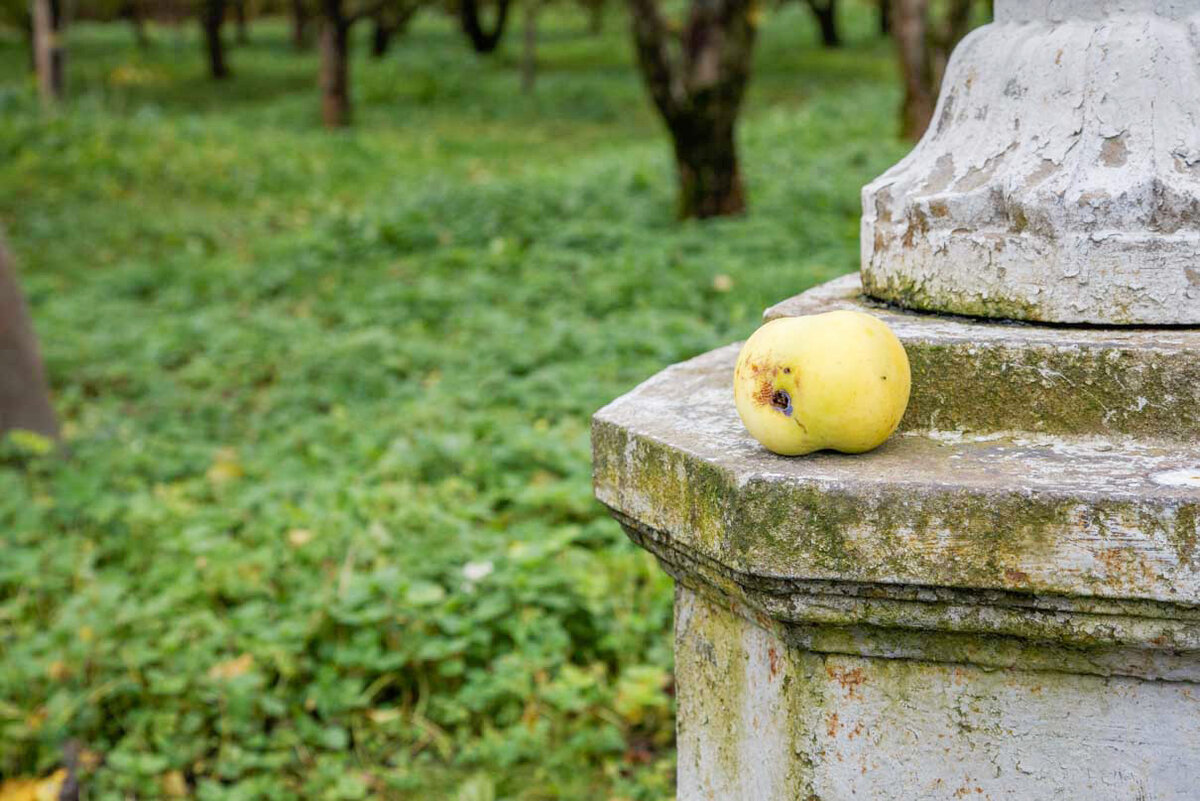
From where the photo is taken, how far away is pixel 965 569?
147 centimetres

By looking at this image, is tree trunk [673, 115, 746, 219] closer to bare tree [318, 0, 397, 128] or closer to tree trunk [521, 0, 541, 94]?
bare tree [318, 0, 397, 128]

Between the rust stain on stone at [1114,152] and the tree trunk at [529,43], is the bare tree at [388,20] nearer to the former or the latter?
the tree trunk at [529,43]

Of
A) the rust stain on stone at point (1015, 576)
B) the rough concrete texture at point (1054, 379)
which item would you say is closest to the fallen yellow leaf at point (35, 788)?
the rough concrete texture at point (1054, 379)

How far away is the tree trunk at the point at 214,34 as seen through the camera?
2061 centimetres

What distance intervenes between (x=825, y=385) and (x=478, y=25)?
916 inches

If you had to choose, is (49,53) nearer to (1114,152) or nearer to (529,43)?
(529,43)

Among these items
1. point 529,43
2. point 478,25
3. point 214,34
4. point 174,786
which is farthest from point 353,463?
point 478,25

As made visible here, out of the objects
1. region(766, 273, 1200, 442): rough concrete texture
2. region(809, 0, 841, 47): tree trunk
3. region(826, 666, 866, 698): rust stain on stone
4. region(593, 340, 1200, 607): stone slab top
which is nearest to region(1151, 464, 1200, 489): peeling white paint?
region(593, 340, 1200, 607): stone slab top

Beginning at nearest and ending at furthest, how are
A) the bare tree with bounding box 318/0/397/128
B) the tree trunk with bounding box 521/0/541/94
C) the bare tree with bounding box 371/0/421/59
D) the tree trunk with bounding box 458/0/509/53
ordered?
the bare tree with bounding box 318/0/397/128 < the tree trunk with bounding box 521/0/541/94 < the bare tree with bounding box 371/0/421/59 < the tree trunk with bounding box 458/0/509/53

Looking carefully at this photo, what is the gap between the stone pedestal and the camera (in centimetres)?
145

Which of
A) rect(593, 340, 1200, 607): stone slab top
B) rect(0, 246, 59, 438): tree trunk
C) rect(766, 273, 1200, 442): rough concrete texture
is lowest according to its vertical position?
rect(0, 246, 59, 438): tree trunk

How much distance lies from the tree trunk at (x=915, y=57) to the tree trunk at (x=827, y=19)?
1229 cm

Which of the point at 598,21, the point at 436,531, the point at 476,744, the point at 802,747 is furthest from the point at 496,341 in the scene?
the point at 598,21

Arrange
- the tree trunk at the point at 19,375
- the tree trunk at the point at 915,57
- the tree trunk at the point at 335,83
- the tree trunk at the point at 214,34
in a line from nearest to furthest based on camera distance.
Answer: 1. the tree trunk at the point at 19,375
2. the tree trunk at the point at 915,57
3. the tree trunk at the point at 335,83
4. the tree trunk at the point at 214,34
